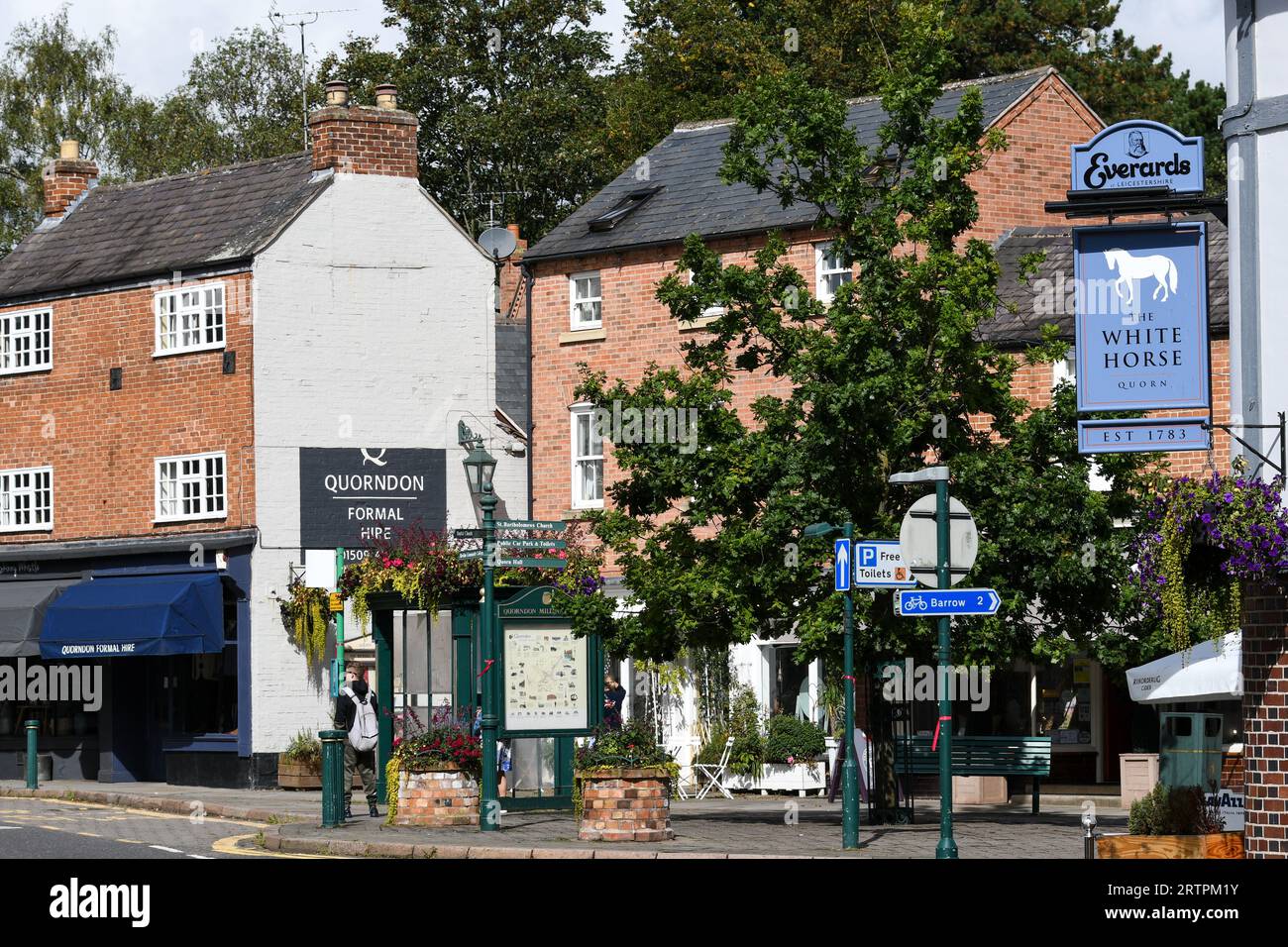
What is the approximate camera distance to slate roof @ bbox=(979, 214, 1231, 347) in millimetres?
30219

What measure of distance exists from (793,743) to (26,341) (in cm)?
1604

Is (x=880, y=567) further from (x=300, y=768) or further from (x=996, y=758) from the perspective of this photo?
(x=300, y=768)

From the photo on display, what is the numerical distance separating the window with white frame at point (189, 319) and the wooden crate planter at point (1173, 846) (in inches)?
870

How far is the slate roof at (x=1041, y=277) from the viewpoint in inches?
1190

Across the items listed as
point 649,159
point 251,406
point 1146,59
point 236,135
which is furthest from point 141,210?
point 1146,59

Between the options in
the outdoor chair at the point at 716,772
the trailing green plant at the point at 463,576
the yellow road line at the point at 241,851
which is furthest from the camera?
the outdoor chair at the point at 716,772

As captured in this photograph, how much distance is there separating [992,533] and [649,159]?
19.2 metres

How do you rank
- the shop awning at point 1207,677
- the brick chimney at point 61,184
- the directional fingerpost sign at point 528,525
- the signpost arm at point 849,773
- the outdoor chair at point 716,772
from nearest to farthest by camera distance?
the shop awning at point 1207,677, the signpost arm at point 849,773, the directional fingerpost sign at point 528,525, the outdoor chair at point 716,772, the brick chimney at point 61,184

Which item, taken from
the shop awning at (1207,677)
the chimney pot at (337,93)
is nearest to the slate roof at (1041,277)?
the shop awning at (1207,677)

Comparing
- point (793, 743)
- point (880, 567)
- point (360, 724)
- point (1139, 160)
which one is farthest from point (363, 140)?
point (1139, 160)

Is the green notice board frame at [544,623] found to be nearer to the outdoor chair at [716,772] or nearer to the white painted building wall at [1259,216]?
the outdoor chair at [716,772]

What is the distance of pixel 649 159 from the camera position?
40625 mm

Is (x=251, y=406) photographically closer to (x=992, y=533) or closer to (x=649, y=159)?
(x=649, y=159)

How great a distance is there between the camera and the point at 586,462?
122 ft
